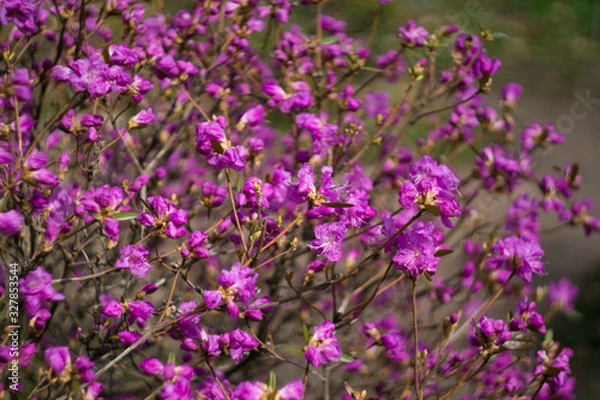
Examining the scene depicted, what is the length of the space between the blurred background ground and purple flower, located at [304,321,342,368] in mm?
2633

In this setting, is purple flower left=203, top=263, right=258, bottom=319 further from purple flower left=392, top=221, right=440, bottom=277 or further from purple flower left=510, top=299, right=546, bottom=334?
purple flower left=510, top=299, right=546, bottom=334

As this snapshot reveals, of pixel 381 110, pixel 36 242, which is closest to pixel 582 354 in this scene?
pixel 381 110

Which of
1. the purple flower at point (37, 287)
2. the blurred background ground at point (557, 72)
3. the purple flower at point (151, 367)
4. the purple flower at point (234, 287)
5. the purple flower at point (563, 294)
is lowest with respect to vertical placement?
the blurred background ground at point (557, 72)

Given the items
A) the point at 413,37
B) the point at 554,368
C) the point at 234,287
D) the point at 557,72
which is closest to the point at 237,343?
the point at 234,287

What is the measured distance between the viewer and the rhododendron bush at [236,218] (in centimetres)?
158

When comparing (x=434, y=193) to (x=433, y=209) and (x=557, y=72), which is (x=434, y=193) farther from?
(x=557, y=72)

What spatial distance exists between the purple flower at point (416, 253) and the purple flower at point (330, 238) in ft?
0.51

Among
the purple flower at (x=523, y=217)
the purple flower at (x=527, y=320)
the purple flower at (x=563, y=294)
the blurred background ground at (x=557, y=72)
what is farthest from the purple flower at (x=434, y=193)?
the blurred background ground at (x=557, y=72)

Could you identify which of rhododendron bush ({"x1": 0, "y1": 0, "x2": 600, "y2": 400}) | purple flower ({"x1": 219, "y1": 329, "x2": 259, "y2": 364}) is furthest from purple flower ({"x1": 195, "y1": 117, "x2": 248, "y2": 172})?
purple flower ({"x1": 219, "y1": 329, "x2": 259, "y2": 364})

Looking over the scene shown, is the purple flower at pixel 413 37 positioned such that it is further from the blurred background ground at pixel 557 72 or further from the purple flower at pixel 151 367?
the blurred background ground at pixel 557 72

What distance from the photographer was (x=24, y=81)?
1.70 metres

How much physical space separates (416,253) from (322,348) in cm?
31

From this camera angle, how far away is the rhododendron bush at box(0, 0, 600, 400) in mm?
1575

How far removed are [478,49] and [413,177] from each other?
0.99 m
